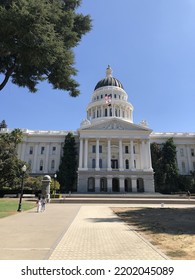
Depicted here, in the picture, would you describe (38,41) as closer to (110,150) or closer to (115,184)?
(110,150)

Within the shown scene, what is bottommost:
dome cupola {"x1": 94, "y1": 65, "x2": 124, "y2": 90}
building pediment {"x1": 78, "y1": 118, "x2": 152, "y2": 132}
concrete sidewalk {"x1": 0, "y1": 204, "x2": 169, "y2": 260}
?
concrete sidewalk {"x1": 0, "y1": 204, "x2": 169, "y2": 260}

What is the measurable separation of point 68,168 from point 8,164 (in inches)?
866

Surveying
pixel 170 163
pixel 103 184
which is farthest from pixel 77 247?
pixel 170 163

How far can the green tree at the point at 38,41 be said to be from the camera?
13031 millimetres

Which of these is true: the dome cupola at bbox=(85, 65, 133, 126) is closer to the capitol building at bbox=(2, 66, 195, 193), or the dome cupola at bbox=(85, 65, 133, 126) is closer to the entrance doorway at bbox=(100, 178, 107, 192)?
the capitol building at bbox=(2, 66, 195, 193)

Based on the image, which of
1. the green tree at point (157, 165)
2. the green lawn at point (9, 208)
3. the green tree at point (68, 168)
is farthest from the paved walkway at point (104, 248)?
the green tree at point (157, 165)

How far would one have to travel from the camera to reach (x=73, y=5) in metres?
19.1

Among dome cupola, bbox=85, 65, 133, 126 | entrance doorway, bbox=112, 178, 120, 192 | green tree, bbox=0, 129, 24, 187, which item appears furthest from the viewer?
dome cupola, bbox=85, 65, 133, 126

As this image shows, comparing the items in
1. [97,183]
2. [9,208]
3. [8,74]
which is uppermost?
[8,74]

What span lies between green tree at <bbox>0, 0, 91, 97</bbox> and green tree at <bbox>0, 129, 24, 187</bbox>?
87.4 feet

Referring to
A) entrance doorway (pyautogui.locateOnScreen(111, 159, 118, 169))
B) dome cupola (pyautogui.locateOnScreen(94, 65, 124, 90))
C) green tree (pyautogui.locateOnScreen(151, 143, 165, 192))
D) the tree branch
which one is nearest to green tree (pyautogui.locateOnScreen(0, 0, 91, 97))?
the tree branch

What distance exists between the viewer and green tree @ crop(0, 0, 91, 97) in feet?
42.8

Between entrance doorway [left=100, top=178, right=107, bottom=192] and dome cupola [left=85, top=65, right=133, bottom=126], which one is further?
dome cupola [left=85, top=65, right=133, bottom=126]

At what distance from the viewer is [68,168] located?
60844 millimetres
